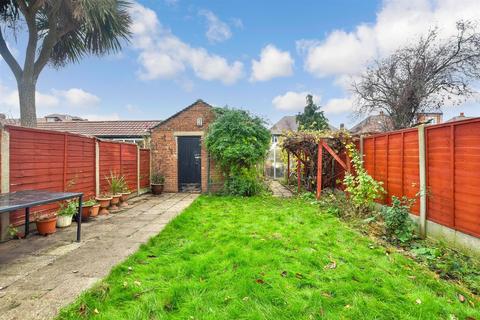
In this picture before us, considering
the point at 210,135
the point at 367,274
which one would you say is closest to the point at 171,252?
the point at 367,274

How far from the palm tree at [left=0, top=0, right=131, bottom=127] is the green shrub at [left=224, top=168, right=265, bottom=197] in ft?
20.1

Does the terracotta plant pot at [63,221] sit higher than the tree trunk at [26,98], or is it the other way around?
the tree trunk at [26,98]

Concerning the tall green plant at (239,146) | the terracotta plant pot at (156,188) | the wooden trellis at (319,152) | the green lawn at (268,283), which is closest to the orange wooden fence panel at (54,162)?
the terracotta plant pot at (156,188)

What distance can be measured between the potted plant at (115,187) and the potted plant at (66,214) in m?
1.77

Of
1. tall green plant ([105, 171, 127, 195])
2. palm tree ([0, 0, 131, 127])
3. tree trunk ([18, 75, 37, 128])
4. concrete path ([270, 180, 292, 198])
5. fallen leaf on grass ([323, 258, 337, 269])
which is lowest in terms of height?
concrete path ([270, 180, 292, 198])

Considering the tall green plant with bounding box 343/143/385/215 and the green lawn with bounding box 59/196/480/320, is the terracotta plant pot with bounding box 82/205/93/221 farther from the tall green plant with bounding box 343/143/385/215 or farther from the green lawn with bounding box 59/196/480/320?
the tall green plant with bounding box 343/143/385/215

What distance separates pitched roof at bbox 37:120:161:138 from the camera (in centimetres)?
1623

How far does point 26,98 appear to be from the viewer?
8023 millimetres

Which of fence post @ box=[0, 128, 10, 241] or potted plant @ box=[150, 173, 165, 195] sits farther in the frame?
potted plant @ box=[150, 173, 165, 195]

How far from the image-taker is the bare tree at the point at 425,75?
11445 mm

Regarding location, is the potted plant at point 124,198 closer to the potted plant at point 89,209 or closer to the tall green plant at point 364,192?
the potted plant at point 89,209

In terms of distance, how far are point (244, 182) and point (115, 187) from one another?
4200mm

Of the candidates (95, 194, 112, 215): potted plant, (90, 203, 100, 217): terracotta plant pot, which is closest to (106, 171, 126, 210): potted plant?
(95, 194, 112, 215): potted plant

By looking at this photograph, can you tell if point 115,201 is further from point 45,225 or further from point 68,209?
point 45,225
